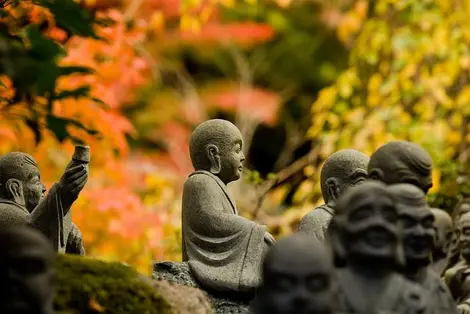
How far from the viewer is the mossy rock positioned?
971cm

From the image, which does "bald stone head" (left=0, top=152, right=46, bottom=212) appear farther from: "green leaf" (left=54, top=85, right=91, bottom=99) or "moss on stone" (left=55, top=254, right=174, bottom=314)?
"green leaf" (left=54, top=85, right=91, bottom=99)

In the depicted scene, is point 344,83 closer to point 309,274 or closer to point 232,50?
point 232,50

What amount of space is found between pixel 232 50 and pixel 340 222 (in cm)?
1762

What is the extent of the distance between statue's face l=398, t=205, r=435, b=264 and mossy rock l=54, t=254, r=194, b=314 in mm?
2039

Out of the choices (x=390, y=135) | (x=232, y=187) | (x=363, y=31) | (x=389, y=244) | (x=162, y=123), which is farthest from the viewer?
(x=162, y=123)

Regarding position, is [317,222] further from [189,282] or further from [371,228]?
[371,228]

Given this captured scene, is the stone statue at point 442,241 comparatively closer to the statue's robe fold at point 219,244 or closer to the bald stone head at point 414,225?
the statue's robe fold at point 219,244

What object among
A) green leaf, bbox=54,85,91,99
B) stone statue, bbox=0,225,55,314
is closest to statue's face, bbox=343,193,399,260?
stone statue, bbox=0,225,55,314

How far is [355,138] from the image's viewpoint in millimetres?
19594


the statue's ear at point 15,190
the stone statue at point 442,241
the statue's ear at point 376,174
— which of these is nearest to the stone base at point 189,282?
the statue's ear at point 15,190

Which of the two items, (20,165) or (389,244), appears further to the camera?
(20,165)

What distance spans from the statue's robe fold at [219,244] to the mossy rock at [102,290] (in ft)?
6.41

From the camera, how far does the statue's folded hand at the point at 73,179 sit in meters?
12.0

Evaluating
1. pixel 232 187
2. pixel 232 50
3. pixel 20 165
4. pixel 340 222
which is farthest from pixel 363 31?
pixel 340 222
